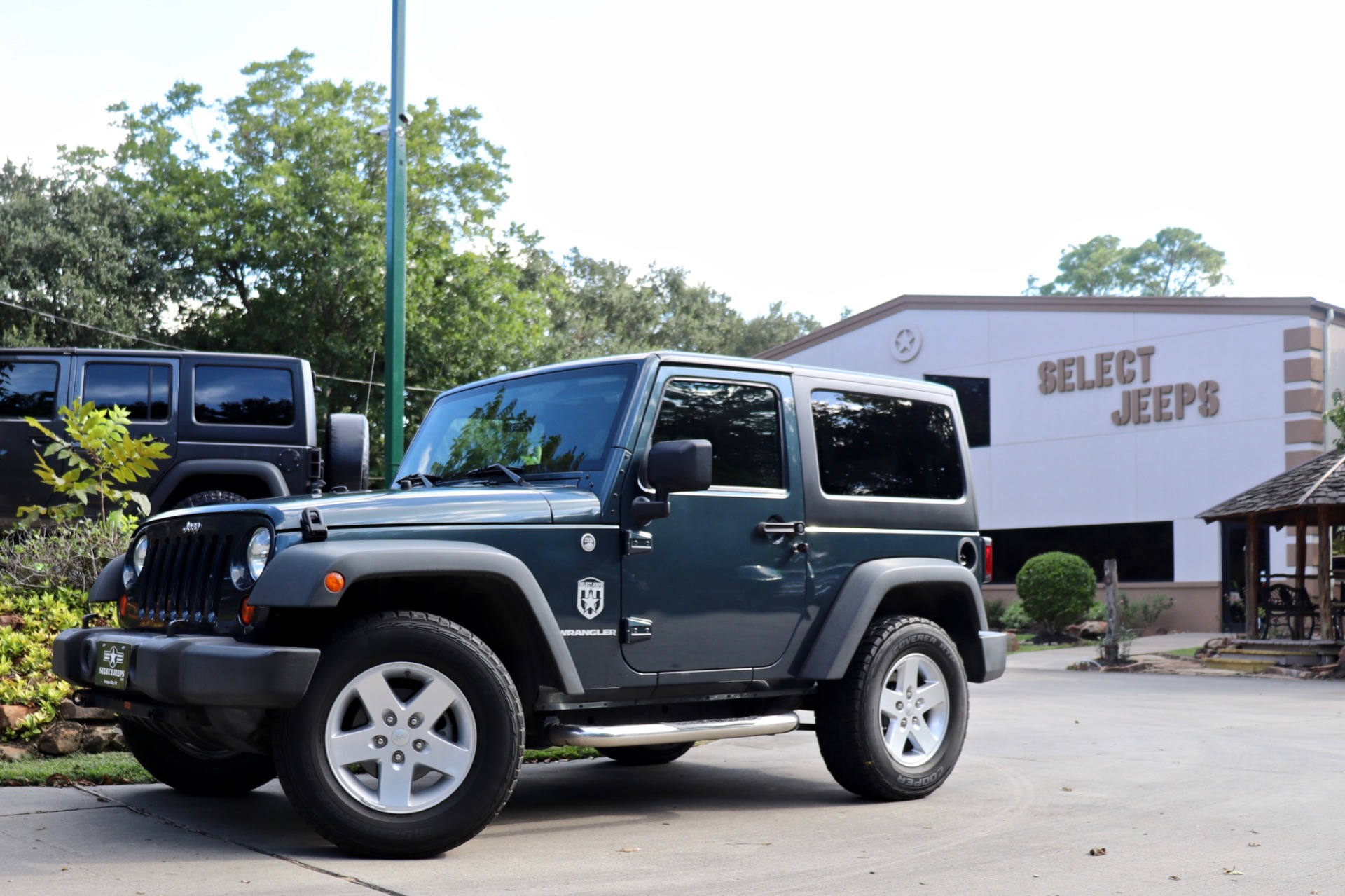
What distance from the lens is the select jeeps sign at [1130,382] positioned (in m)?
24.6

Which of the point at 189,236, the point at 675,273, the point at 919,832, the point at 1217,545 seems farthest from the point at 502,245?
the point at 919,832

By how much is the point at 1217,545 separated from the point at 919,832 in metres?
20.4

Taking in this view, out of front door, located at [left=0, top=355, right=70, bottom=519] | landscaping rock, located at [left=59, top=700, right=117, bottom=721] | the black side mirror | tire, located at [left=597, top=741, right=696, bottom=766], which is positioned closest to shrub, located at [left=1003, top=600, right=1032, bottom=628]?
tire, located at [left=597, top=741, right=696, bottom=766]

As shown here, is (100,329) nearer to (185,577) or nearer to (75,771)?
(75,771)

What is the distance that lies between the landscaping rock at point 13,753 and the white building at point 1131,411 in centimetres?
2076

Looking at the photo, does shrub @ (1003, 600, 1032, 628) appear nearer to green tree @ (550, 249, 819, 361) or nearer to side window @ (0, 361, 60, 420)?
side window @ (0, 361, 60, 420)

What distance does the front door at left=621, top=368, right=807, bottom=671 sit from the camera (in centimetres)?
593

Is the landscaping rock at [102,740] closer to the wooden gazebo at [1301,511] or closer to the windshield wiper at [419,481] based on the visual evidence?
the windshield wiper at [419,481]

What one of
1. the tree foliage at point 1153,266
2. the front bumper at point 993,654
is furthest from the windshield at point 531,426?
the tree foliage at point 1153,266

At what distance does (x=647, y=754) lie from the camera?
26.6ft

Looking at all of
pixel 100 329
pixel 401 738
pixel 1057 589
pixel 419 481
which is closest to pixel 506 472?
pixel 419 481

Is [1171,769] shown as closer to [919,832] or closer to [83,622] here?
[919,832]

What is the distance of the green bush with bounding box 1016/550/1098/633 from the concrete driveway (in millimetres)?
14044

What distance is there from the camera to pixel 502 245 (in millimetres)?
32656
